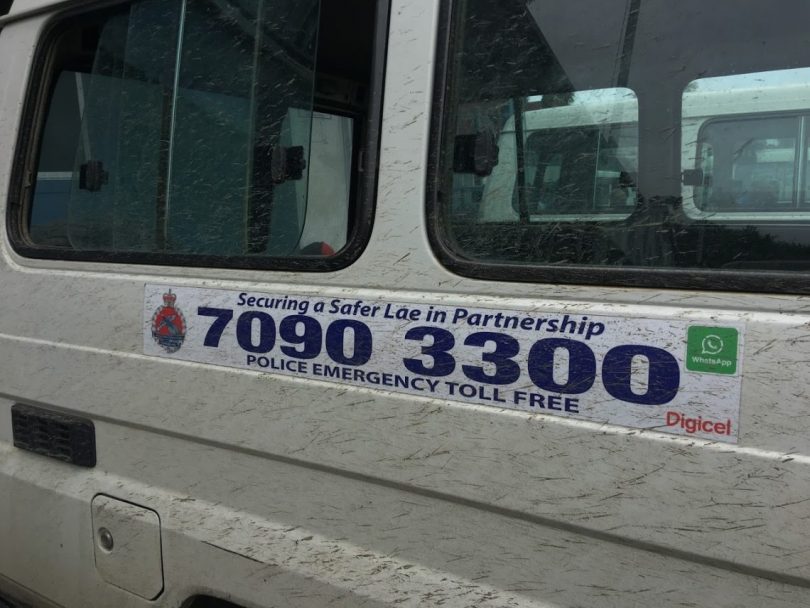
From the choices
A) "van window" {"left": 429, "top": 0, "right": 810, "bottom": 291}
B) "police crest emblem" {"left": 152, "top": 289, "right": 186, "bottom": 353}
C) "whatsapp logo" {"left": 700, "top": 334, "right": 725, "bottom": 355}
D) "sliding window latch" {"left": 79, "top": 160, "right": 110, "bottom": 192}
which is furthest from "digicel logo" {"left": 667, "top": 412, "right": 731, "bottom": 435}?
"sliding window latch" {"left": 79, "top": 160, "right": 110, "bottom": 192}

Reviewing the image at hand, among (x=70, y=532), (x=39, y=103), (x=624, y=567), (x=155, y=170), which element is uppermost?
(x=39, y=103)

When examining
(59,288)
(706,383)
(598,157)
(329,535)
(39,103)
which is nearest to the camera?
(706,383)

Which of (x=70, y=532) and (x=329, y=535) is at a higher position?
(x=329, y=535)

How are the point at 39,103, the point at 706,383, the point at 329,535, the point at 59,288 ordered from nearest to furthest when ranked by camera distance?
the point at 706,383 < the point at 329,535 < the point at 59,288 < the point at 39,103

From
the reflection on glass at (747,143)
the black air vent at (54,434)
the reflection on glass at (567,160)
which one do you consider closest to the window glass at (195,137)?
the reflection on glass at (567,160)

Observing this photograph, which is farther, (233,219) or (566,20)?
(233,219)

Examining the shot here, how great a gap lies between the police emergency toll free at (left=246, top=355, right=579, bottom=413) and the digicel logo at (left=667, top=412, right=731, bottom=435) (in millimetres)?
171

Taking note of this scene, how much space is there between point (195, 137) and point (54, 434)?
100 centimetres

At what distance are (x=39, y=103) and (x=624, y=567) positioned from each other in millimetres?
2185

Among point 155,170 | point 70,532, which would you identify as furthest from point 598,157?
point 70,532

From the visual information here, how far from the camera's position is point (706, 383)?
1278 millimetres

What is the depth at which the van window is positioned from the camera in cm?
130

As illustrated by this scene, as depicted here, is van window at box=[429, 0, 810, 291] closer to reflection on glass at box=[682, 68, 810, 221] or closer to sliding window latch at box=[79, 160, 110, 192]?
reflection on glass at box=[682, 68, 810, 221]

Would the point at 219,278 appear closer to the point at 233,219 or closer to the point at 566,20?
the point at 233,219
